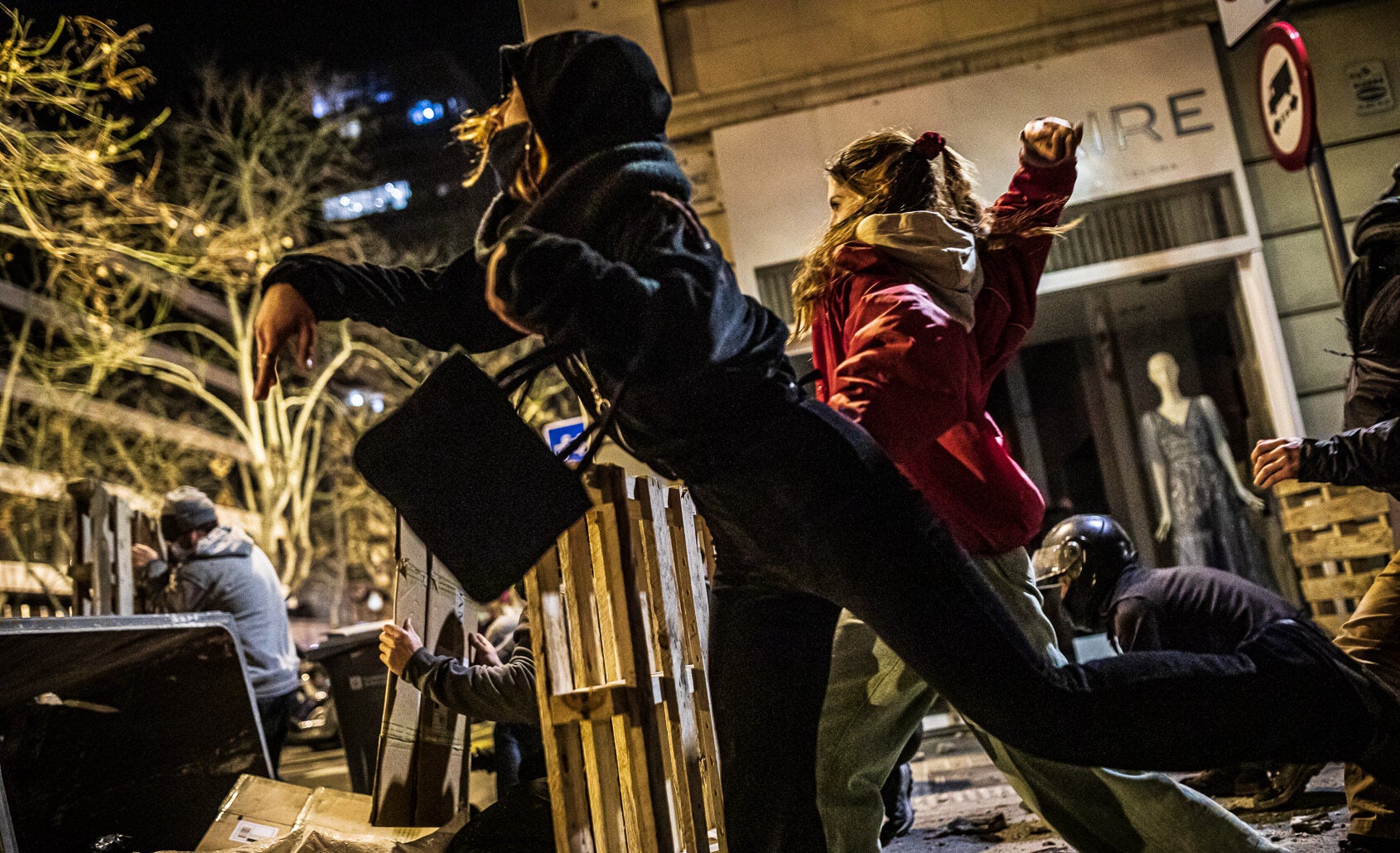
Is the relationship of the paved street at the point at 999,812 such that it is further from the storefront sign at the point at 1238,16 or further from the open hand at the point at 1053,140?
the storefront sign at the point at 1238,16

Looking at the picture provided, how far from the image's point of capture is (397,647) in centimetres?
407

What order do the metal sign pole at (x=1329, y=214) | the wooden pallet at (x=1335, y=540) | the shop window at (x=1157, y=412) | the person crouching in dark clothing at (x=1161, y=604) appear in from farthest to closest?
the shop window at (x=1157, y=412) → the metal sign pole at (x=1329, y=214) → the wooden pallet at (x=1335, y=540) → the person crouching in dark clothing at (x=1161, y=604)

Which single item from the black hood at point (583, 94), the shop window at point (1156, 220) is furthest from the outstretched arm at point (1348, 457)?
the shop window at point (1156, 220)

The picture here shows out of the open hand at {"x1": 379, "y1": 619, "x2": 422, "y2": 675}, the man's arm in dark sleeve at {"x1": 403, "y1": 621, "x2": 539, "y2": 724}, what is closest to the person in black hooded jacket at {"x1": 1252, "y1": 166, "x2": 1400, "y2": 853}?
the man's arm in dark sleeve at {"x1": 403, "y1": 621, "x2": 539, "y2": 724}

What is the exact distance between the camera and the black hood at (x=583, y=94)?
6.71 ft

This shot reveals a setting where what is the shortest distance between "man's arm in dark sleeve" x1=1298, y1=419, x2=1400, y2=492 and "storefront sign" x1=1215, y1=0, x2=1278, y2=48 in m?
4.30

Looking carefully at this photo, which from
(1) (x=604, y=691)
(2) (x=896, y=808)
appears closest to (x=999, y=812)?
(2) (x=896, y=808)

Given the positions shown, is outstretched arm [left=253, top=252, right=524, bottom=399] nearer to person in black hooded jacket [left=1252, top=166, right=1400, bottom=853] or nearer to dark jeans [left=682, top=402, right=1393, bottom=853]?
dark jeans [left=682, top=402, right=1393, bottom=853]

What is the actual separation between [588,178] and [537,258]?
0.29 meters

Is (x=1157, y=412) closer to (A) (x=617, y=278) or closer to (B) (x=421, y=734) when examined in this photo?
(B) (x=421, y=734)

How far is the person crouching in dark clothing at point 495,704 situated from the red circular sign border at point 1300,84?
18.0ft

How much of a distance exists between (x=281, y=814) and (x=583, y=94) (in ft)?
11.0

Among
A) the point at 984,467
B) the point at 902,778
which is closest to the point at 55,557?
the point at 902,778

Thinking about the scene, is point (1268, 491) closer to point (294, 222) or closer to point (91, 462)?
point (294, 222)
